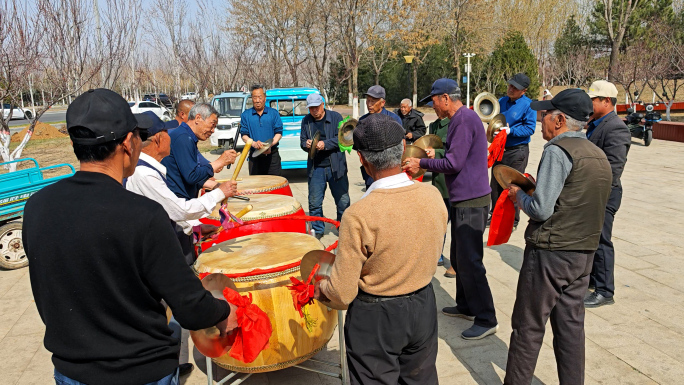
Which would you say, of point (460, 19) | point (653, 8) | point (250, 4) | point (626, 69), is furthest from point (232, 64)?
point (653, 8)

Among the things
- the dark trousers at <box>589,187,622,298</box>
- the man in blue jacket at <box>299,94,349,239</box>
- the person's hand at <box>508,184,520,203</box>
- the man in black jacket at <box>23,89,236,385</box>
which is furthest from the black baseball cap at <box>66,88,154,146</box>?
the man in blue jacket at <box>299,94,349,239</box>

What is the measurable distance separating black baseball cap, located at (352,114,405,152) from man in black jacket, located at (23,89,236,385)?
0.90m

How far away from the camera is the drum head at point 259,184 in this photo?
496cm

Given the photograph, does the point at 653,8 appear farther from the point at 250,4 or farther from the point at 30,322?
the point at 30,322

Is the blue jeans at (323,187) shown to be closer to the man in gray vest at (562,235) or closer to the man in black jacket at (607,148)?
the man in black jacket at (607,148)

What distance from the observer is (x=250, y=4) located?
22.6 metres

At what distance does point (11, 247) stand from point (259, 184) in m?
3.09

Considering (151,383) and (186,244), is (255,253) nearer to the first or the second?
(186,244)

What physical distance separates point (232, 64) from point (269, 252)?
25394 mm

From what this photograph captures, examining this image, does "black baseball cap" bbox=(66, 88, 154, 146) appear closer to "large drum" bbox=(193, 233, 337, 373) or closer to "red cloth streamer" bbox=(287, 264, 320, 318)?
"red cloth streamer" bbox=(287, 264, 320, 318)

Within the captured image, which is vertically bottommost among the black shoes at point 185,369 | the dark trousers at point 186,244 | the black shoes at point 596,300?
the black shoes at point 185,369

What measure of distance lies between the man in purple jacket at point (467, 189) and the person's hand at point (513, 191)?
625 mm

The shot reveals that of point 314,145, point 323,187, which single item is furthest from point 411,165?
point 323,187

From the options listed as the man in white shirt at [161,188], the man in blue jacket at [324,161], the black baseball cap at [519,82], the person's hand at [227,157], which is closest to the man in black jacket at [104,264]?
the man in white shirt at [161,188]
